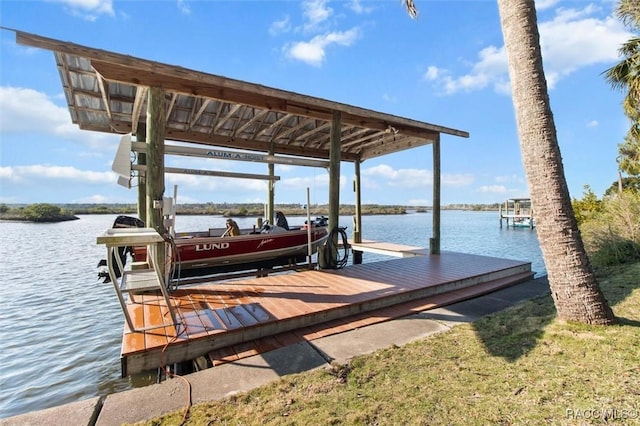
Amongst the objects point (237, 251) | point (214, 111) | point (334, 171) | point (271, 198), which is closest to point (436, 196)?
point (334, 171)

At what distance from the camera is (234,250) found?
6.12m

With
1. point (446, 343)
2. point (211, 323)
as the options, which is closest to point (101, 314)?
point (211, 323)

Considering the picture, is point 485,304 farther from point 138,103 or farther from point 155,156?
point 138,103

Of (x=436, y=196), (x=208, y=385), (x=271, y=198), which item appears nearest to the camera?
(x=208, y=385)

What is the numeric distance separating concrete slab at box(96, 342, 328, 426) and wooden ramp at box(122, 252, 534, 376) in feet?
0.80

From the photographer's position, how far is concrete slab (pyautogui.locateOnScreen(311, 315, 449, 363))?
293 centimetres

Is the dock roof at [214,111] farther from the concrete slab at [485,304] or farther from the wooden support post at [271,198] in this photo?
the concrete slab at [485,304]

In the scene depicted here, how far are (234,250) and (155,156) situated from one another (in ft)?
8.36

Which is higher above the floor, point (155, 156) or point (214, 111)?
point (214, 111)

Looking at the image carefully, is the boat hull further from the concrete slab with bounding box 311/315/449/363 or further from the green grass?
the green grass

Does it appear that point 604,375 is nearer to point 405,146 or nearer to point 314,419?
point 314,419

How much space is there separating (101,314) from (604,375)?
651 centimetres

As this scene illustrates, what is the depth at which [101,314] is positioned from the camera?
5.20 meters

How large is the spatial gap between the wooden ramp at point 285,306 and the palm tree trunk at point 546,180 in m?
1.68
